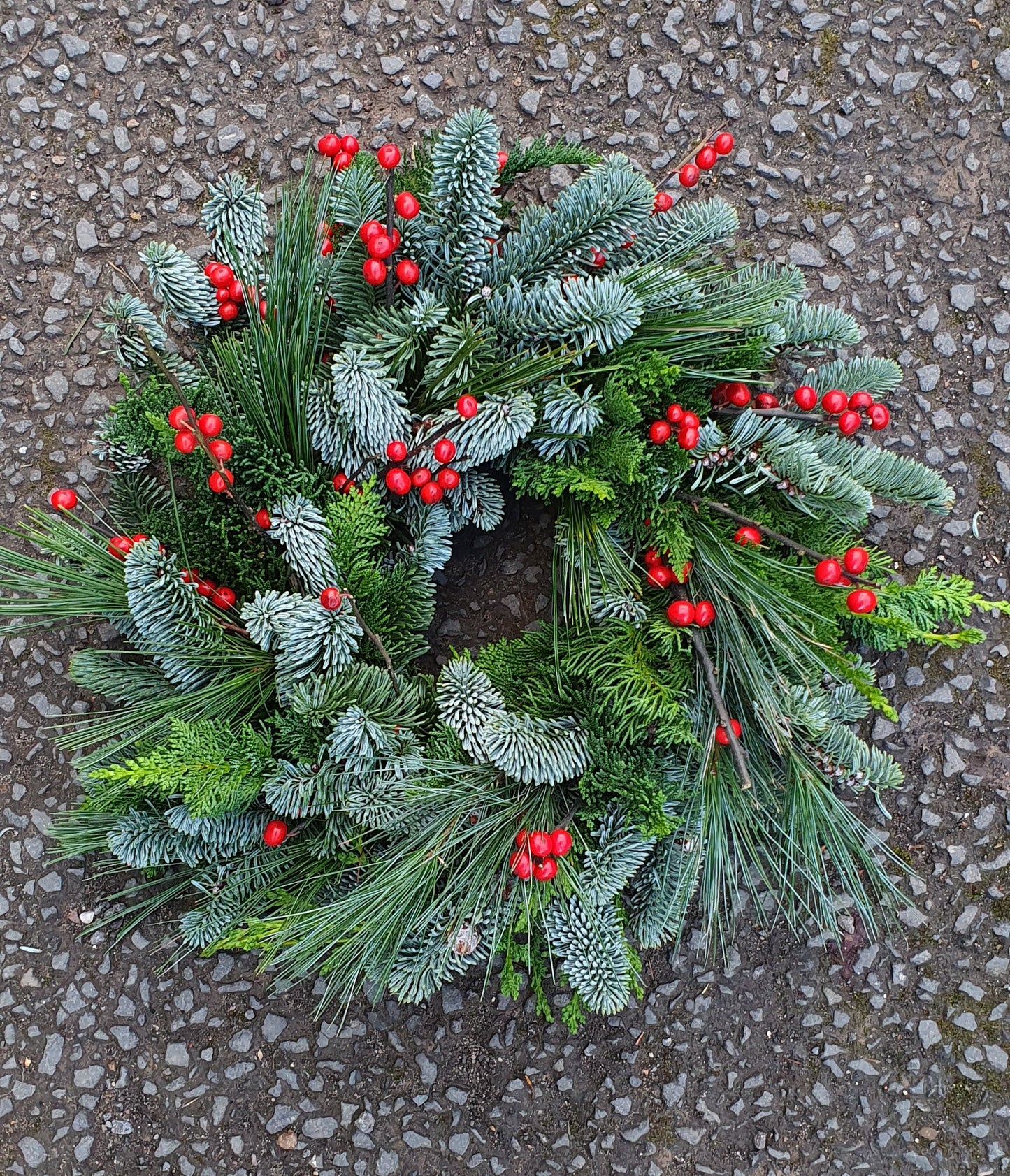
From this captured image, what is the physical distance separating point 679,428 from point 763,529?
20 cm

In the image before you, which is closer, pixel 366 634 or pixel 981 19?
pixel 366 634

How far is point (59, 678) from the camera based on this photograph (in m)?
1.62


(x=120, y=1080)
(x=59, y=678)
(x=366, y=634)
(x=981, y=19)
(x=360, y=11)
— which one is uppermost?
(x=360, y=11)

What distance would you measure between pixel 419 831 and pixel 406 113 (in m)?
1.33

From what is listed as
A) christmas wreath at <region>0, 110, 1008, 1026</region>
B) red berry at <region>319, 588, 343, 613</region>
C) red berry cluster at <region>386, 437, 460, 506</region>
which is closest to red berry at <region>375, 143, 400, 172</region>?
christmas wreath at <region>0, 110, 1008, 1026</region>

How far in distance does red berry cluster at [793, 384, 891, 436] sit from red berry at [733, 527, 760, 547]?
0.22 m

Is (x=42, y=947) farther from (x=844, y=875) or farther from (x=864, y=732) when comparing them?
(x=864, y=732)

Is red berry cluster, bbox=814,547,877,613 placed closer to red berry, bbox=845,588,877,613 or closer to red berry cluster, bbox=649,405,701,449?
red berry, bbox=845,588,877,613

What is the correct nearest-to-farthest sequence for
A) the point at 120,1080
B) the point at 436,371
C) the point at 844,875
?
1. the point at 436,371
2. the point at 844,875
3. the point at 120,1080

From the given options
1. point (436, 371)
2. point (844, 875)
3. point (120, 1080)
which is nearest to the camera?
point (436, 371)

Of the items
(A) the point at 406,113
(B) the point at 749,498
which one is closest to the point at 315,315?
(A) the point at 406,113

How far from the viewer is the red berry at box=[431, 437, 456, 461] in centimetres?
126

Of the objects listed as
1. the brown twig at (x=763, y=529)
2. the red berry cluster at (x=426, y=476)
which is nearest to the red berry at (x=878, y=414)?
the brown twig at (x=763, y=529)

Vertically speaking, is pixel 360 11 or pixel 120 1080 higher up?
pixel 360 11
